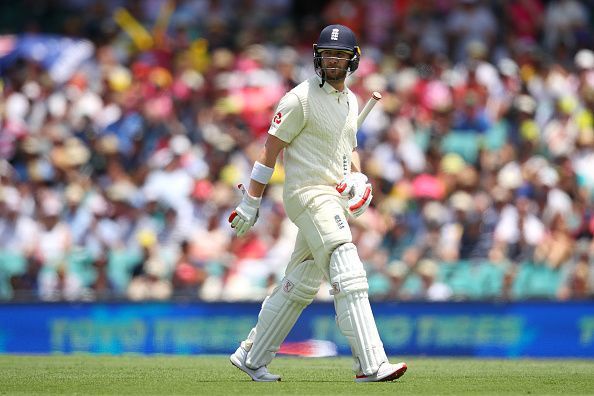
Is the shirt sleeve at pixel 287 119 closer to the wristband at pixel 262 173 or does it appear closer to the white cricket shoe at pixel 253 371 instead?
the wristband at pixel 262 173

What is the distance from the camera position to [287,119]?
863 cm

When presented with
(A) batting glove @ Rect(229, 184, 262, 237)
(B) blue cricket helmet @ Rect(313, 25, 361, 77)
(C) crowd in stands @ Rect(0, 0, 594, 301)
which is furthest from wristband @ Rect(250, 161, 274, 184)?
(C) crowd in stands @ Rect(0, 0, 594, 301)

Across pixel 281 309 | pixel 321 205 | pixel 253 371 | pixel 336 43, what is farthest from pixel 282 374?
pixel 336 43

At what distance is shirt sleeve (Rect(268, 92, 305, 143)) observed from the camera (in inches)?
340

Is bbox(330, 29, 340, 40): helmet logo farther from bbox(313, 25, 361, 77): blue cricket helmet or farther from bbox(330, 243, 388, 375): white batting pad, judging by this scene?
bbox(330, 243, 388, 375): white batting pad

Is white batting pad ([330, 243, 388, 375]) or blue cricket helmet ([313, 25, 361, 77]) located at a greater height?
blue cricket helmet ([313, 25, 361, 77])

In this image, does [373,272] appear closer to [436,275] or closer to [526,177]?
[436,275]

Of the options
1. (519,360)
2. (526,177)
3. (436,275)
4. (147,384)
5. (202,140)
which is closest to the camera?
(147,384)

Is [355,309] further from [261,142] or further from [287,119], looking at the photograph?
[261,142]

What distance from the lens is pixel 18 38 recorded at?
733 inches

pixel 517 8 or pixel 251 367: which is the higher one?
pixel 517 8

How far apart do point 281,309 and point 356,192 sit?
97 cm

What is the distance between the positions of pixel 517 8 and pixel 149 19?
5.36m

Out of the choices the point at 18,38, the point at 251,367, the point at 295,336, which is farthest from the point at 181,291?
the point at 18,38
